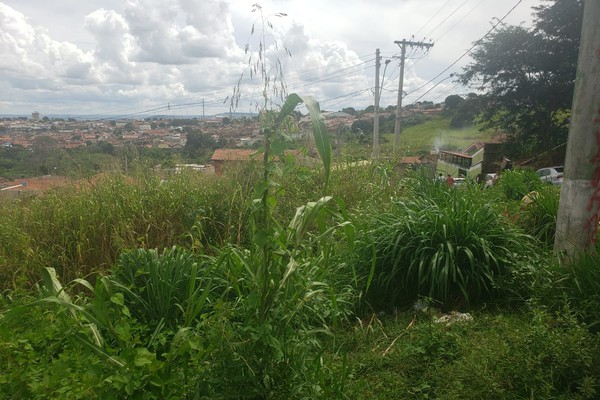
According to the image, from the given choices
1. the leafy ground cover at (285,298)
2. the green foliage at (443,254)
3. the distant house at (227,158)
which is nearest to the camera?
the leafy ground cover at (285,298)

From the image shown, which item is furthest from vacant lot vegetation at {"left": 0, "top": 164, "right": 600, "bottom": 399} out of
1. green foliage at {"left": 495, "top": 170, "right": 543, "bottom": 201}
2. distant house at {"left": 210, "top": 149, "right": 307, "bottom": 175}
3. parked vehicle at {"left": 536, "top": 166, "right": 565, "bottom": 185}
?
parked vehicle at {"left": 536, "top": 166, "right": 565, "bottom": 185}

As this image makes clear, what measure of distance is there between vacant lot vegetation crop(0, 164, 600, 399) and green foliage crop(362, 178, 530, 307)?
16mm

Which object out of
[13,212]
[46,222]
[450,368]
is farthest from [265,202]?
[13,212]

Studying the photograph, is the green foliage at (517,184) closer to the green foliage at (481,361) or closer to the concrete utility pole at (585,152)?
the concrete utility pole at (585,152)

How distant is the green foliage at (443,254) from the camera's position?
350cm

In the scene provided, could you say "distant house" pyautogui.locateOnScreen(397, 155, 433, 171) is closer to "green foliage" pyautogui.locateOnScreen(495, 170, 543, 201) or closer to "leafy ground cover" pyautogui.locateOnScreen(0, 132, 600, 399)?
"leafy ground cover" pyautogui.locateOnScreen(0, 132, 600, 399)

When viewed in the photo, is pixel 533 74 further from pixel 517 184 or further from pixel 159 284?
pixel 159 284

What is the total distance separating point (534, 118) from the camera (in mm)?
23250

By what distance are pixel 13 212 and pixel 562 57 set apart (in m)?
23.9

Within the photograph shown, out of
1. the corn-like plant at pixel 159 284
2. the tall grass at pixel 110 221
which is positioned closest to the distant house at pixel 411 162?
the tall grass at pixel 110 221

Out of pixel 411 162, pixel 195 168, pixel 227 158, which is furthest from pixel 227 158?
pixel 411 162

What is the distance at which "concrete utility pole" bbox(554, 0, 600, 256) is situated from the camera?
130 inches

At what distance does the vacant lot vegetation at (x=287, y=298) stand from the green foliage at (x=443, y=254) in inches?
0.6

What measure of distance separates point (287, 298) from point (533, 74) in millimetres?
24815
